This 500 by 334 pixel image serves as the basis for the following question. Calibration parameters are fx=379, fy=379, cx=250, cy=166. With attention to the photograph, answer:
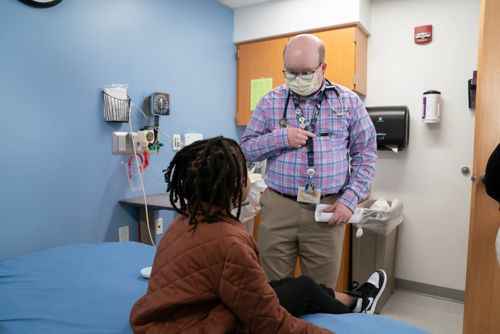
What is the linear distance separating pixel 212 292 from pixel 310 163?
0.86m

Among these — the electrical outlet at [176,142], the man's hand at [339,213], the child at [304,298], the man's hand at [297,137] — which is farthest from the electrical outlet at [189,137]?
the child at [304,298]

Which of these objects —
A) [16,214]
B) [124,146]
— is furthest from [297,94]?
[16,214]

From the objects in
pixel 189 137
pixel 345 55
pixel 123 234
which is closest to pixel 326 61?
pixel 345 55

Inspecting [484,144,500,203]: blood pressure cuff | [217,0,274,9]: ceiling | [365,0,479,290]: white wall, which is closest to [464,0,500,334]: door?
[484,144,500,203]: blood pressure cuff

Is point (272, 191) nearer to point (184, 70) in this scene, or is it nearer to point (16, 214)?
point (16, 214)

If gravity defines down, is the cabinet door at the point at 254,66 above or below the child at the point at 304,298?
above

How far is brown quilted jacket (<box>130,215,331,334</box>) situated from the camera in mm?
912

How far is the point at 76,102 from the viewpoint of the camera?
2.07m

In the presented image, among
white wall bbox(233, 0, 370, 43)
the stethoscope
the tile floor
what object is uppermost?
white wall bbox(233, 0, 370, 43)

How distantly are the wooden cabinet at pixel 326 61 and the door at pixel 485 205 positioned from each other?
95cm

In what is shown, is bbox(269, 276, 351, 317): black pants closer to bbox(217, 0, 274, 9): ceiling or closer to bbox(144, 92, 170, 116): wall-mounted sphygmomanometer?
bbox(144, 92, 170, 116): wall-mounted sphygmomanometer

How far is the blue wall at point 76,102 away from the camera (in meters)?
1.82

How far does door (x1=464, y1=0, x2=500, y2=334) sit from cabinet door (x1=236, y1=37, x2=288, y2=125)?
1460 mm

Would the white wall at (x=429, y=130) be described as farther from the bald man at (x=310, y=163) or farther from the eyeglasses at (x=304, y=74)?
the eyeglasses at (x=304, y=74)
